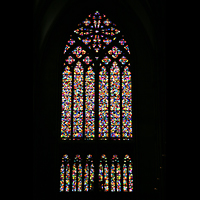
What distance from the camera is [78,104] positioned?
41.0 ft

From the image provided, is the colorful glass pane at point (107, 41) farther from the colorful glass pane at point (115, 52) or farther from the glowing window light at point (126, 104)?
the glowing window light at point (126, 104)

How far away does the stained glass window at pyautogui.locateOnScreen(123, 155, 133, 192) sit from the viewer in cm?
1194

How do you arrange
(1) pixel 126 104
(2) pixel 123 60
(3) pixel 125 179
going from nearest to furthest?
(3) pixel 125 179 → (1) pixel 126 104 → (2) pixel 123 60

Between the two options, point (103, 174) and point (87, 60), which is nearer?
point (103, 174)

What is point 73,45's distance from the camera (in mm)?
12836

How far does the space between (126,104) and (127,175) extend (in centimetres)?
235

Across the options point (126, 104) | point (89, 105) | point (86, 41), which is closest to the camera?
point (126, 104)

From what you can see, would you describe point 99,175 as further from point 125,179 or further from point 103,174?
point 125,179

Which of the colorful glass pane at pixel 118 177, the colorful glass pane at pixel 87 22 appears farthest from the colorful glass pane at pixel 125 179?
the colorful glass pane at pixel 87 22

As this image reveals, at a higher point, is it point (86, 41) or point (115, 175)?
point (86, 41)

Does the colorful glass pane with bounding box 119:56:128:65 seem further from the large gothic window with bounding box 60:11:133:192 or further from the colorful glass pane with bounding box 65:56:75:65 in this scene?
the colorful glass pane with bounding box 65:56:75:65

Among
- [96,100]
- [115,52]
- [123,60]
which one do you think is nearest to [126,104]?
[96,100]
